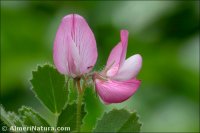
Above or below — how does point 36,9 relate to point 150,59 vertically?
above

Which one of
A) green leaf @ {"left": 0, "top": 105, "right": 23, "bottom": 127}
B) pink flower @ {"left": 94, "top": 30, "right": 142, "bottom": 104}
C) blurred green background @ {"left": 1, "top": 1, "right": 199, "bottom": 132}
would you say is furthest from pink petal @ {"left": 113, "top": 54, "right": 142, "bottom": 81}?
blurred green background @ {"left": 1, "top": 1, "right": 199, "bottom": 132}

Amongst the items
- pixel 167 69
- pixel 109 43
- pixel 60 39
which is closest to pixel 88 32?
pixel 60 39

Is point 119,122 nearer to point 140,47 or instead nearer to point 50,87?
point 50,87

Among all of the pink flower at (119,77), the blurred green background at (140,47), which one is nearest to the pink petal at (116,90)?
the pink flower at (119,77)

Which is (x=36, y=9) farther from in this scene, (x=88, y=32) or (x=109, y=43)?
(x=88, y=32)

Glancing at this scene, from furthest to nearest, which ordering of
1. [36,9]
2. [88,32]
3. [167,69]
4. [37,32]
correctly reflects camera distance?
[36,9] → [37,32] → [167,69] → [88,32]

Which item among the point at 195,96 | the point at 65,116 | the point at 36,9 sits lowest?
the point at 195,96

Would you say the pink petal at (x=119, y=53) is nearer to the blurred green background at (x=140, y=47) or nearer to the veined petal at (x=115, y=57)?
the veined petal at (x=115, y=57)

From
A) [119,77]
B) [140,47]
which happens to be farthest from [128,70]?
[140,47]
